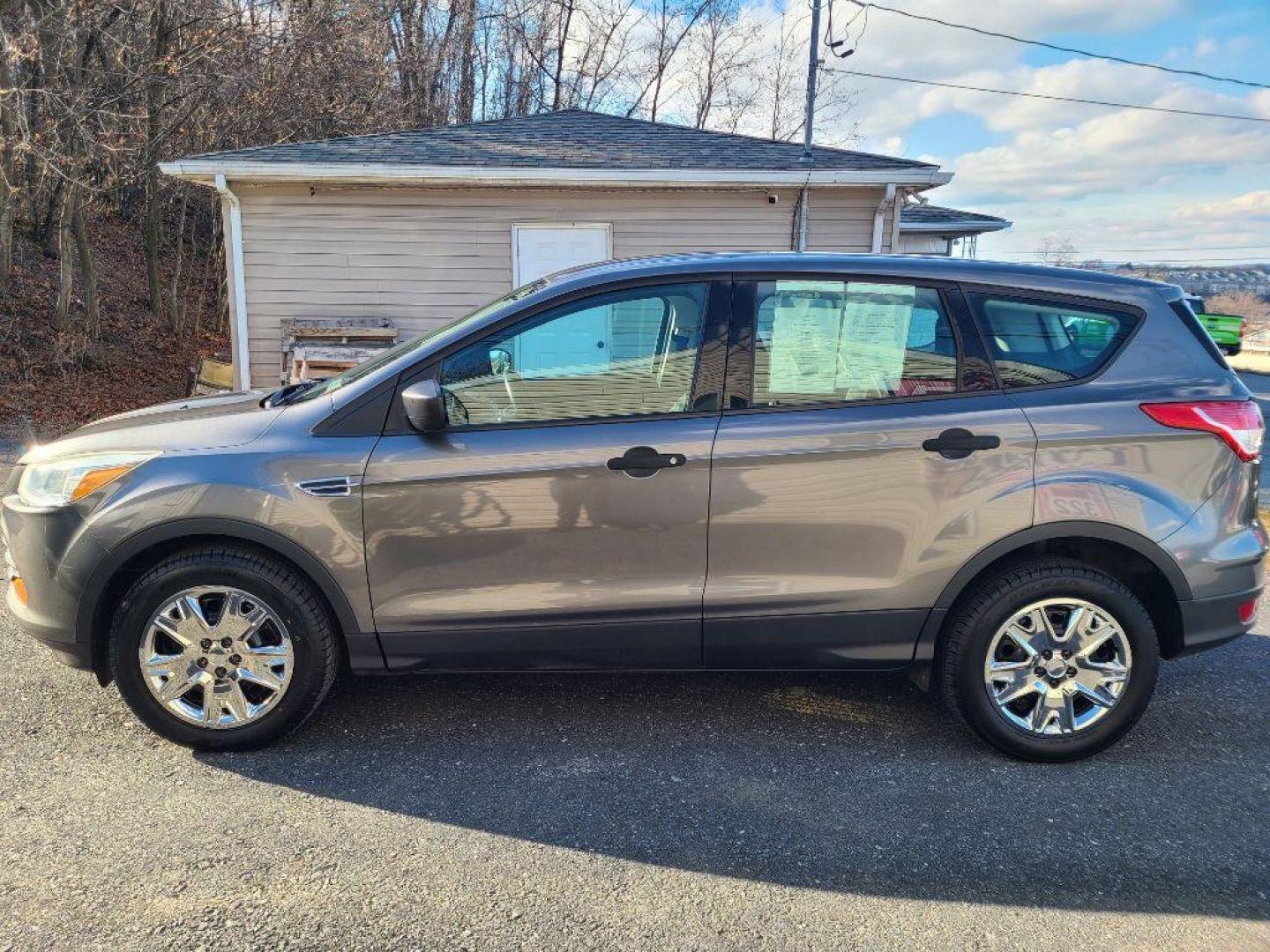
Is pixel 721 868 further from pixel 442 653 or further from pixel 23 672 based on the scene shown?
pixel 23 672

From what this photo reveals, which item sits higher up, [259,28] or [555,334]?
[259,28]

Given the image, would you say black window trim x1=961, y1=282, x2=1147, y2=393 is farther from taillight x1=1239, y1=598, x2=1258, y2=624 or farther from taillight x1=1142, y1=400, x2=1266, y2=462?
taillight x1=1239, y1=598, x2=1258, y2=624

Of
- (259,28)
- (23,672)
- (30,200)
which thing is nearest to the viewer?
(23,672)

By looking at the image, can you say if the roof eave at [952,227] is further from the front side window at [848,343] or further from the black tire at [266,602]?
the black tire at [266,602]

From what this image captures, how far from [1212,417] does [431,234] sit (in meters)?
8.78

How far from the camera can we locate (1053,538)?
3234 mm

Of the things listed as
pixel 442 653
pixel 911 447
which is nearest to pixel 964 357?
pixel 911 447

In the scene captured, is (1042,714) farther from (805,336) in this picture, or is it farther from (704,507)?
(805,336)

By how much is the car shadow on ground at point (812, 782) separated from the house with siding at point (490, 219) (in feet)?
24.0

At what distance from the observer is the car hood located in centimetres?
319

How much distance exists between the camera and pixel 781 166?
1002cm

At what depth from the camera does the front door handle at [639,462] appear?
10.3 feet

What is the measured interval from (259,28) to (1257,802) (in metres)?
17.1

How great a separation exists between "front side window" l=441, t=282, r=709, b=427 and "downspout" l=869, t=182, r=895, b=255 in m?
7.67
